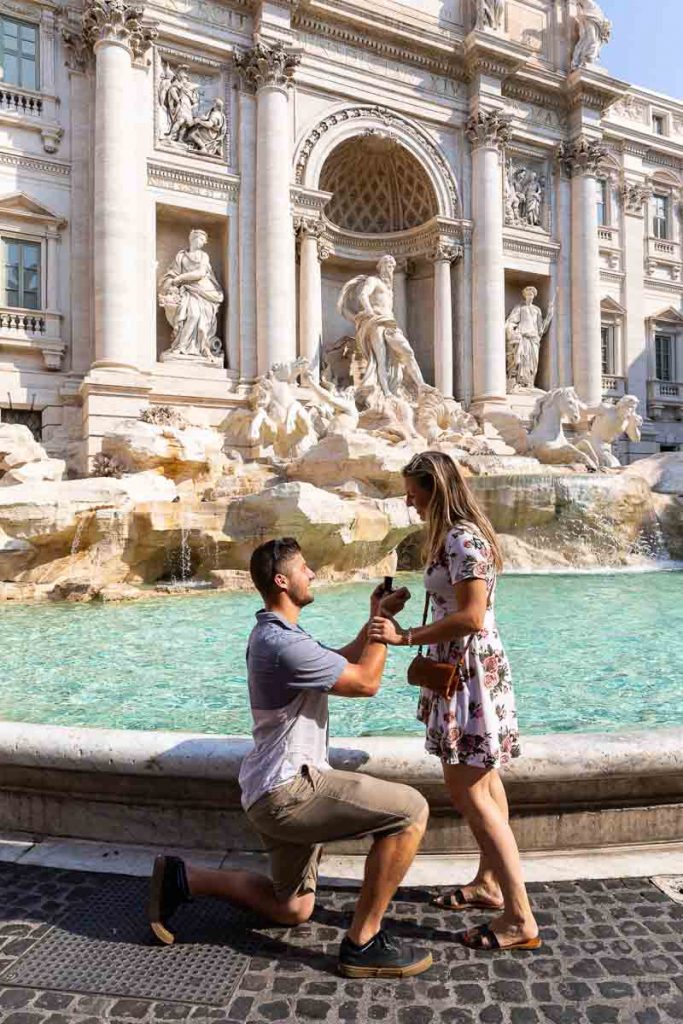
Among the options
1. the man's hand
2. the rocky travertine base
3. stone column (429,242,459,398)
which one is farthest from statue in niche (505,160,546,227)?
the man's hand

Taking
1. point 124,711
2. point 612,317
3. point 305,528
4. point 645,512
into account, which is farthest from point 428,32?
point 124,711

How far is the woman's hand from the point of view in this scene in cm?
200

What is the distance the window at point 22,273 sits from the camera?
586 inches

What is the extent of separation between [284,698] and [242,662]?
10.2 ft

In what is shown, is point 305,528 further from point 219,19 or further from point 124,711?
point 219,19

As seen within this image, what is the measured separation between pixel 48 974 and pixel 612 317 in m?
23.6

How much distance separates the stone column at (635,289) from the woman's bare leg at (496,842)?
2236 centimetres

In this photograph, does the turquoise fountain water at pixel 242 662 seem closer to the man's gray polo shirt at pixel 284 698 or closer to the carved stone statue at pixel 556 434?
the man's gray polo shirt at pixel 284 698

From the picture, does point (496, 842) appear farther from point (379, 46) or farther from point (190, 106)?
point (379, 46)

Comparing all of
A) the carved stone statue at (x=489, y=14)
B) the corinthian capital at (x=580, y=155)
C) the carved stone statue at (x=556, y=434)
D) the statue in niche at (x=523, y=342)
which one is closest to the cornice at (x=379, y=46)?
the carved stone statue at (x=489, y=14)

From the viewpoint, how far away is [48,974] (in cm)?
188

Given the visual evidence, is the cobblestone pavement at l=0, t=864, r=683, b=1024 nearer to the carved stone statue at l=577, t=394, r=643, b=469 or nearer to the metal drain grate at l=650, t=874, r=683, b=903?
the metal drain grate at l=650, t=874, r=683, b=903

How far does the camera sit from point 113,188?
14305 mm

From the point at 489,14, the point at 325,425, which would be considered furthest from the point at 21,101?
the point at 489,14
